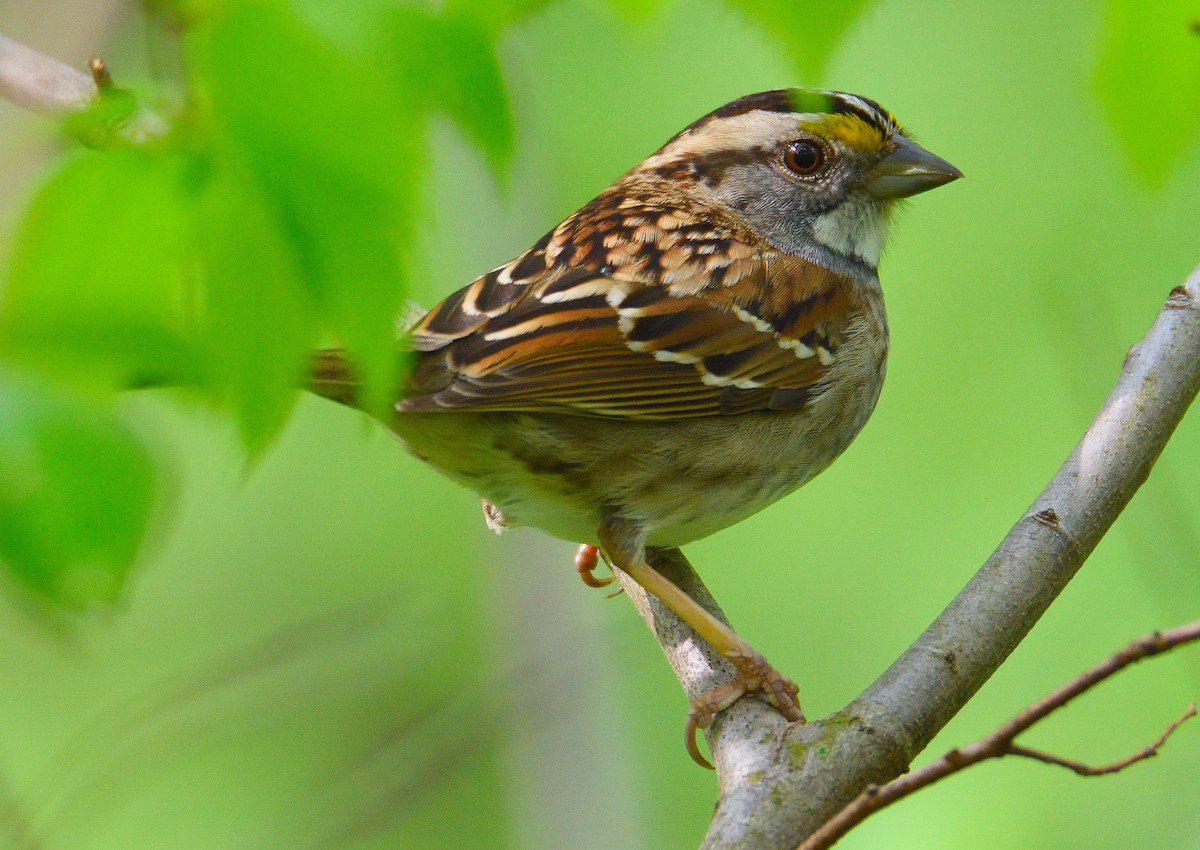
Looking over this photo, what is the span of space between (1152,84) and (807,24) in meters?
0.59

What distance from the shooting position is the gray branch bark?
2021mm

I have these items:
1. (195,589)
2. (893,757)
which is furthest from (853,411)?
(195,589)

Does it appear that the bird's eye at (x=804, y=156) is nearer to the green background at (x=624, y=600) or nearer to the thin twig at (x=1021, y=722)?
the green background at (x=624, y=600)

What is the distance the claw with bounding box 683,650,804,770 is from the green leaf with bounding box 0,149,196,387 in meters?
1.53

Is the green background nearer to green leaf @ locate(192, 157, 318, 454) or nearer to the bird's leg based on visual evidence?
the bird's leg

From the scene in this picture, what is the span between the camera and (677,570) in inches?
119

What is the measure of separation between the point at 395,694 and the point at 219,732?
1885mm

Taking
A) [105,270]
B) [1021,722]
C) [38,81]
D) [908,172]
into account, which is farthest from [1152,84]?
[38,81]

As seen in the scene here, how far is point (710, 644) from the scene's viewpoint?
108 inches

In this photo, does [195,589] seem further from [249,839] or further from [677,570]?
[677,570]

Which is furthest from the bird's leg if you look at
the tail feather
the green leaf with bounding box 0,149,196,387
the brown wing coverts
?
the green leaf with bounding box 0,149,196,387

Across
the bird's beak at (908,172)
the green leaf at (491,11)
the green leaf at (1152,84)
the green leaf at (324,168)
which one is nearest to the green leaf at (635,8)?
the green leaf at (491,11)

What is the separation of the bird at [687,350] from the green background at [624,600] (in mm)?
432

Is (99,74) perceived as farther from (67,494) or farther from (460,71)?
(67,494)
